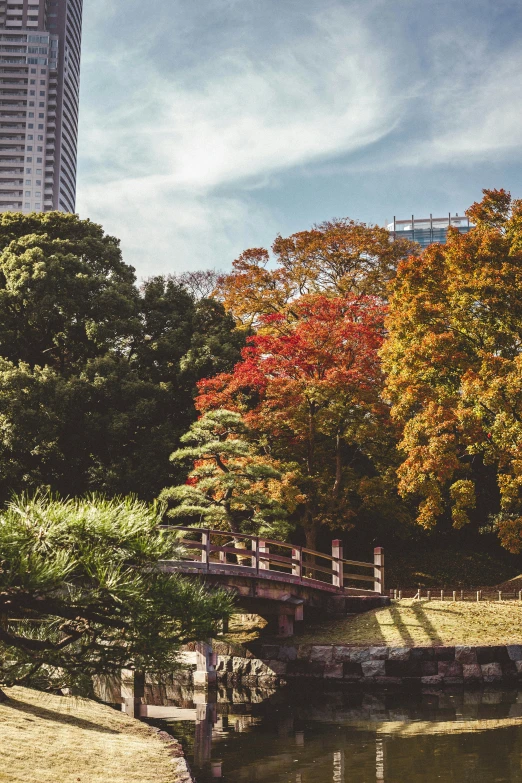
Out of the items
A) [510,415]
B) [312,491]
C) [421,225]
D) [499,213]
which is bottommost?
[312,491]

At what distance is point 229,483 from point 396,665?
5669 mm

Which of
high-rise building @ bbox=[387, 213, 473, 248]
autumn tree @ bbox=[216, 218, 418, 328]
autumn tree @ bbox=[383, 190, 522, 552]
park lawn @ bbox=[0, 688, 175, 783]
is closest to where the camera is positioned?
park lawn @ bbox=[0, 688, 175, 783]

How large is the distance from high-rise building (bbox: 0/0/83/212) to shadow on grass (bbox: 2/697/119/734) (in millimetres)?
89940

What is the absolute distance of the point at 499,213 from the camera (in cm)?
2041

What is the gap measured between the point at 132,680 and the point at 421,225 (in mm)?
149931

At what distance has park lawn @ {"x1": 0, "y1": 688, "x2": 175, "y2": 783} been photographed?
791 cm

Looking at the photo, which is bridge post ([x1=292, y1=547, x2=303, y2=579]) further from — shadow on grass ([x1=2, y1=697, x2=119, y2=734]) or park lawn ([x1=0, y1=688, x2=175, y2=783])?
shadow on grass ([x1=2, y1=697, x2=119, y2=734])

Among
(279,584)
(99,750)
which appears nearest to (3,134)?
(279,584)

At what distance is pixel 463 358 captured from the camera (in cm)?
1922

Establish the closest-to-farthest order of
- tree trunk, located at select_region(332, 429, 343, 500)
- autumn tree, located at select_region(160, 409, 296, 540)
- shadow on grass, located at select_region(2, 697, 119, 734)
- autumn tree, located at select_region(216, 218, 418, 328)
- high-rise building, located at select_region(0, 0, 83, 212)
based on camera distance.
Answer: shadow on grass, located at select_region(2, 697, 119, 734)
autumn tree, located at select_region(160, 409, 296, 540)
tree trunk, located at select_region(332, 429, 343, 500)
autumn tree, located at select_region(216, 218, 418, 328)
high-rise building, located at select_region(0, 0, 83, 212)

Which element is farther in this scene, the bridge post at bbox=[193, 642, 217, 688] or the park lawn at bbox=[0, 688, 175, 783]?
the bridge post at bbox=[193, 642, 217, 688]

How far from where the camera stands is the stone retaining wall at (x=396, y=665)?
1611 cm

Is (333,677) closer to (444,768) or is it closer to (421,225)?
(444,768)

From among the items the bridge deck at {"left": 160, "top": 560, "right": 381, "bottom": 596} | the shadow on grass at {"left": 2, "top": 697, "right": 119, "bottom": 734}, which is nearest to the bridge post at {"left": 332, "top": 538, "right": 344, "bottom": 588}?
the bridge deck at {"left": 160, "top": 560, "right": 381, "bottom": 596}
